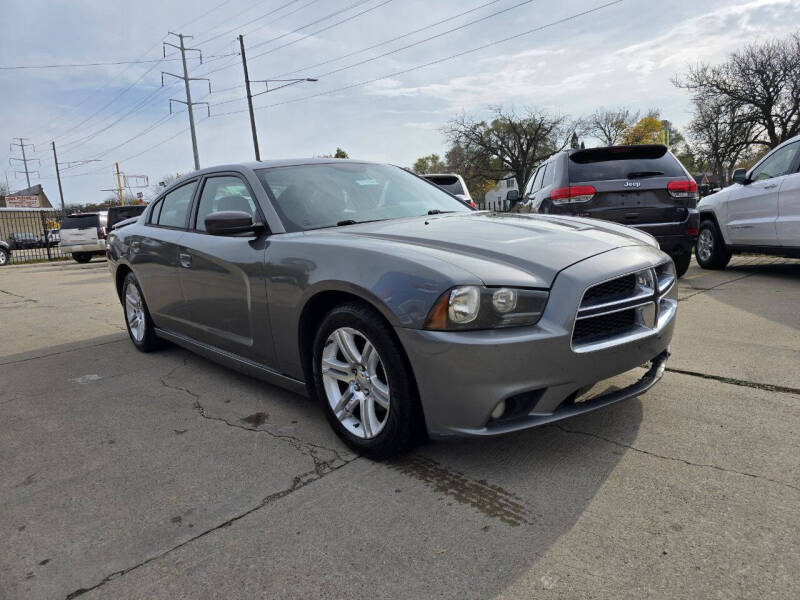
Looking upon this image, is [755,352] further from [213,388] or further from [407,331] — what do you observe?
[213,388]

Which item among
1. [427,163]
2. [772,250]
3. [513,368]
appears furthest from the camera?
[427,163]

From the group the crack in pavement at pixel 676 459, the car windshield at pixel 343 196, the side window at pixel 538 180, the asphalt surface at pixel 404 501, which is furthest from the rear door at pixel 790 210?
the crack in pavement at pixel 676 459

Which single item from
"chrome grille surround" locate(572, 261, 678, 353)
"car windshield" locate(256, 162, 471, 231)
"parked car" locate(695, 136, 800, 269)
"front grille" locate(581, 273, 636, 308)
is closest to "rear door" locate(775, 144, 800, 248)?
"parked car" locate(695, 136, 800, 269)

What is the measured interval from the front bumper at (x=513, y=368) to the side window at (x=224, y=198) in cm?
165

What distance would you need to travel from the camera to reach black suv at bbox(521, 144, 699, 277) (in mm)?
6598

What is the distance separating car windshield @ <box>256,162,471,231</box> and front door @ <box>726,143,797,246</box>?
4843 millimetres

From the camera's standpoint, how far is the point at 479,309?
2.35 meters

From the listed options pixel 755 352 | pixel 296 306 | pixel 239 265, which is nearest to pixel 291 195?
pixel 239 265

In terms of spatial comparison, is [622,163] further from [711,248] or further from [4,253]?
[4,253]

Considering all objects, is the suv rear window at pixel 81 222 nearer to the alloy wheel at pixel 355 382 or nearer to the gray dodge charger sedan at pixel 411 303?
the gray dodge charger sedan at pixel 411 303

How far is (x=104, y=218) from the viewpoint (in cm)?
1997

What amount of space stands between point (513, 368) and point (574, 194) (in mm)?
4841

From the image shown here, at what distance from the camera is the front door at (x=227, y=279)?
11.0 feet

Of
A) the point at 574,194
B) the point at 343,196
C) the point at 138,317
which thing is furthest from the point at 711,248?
the point at 138,317
